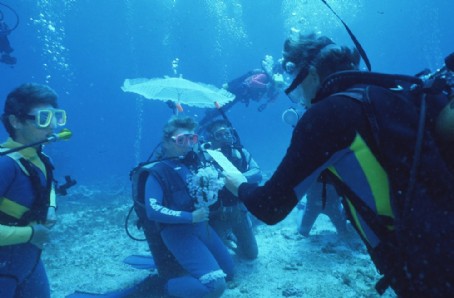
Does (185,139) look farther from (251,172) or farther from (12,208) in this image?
(12,208)

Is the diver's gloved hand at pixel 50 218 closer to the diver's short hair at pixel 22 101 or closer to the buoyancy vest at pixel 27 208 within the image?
the buoyancy vest at pixel 27 208

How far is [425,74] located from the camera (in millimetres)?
2355

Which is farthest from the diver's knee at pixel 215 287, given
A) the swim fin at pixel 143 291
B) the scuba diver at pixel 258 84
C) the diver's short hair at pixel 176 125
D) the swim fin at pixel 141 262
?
the scuba diver at pixel 258 84

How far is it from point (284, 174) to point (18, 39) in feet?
380

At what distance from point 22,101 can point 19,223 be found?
4.67 ft

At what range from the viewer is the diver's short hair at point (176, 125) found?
5.40m

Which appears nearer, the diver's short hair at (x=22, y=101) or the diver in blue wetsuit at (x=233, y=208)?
the diver's short hair at (x=22, y=101)

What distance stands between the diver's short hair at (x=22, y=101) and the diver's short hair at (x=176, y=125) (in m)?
1.99

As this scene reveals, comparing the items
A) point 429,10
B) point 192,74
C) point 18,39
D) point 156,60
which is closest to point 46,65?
point 18,39

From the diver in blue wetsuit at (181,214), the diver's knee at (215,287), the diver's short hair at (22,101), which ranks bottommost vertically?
the diver's knee at (215,287)

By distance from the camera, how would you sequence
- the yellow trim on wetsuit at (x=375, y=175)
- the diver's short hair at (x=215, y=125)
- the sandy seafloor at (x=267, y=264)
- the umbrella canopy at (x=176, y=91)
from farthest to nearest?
the diver's short hair at (x=215, y=125) < the umbrella canopy at (x=176, y=91) < the sandy seafloor at (x=267, y=264) < the yellow trim on wetsuit at (x=375, y=175)

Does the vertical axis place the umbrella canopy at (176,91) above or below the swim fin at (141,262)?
above

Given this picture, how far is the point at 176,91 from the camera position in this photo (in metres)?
6.67

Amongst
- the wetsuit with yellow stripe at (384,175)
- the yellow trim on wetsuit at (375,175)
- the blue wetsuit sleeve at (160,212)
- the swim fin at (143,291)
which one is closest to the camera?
the wetsuit with yellow stripe at (384,175)
